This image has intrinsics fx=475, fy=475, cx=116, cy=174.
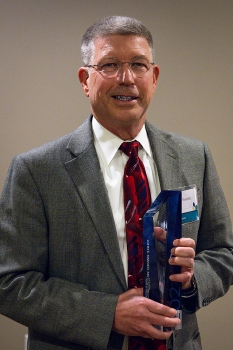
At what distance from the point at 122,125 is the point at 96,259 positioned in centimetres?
Answer: 45

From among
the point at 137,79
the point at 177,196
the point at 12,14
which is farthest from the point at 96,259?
the point at 12,14

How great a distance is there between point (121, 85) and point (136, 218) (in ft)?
1.42

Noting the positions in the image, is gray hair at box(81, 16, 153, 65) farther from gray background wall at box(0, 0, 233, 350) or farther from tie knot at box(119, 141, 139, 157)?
gray background wall at box(0, 0, 233, 350)

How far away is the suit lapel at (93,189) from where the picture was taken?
4.82 ft

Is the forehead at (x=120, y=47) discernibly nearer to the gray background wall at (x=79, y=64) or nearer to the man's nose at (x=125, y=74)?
the man's nose at (x=125, y=74)

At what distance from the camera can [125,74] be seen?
1.53m

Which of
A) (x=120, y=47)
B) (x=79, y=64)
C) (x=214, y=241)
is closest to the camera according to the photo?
(x=120, y=47)

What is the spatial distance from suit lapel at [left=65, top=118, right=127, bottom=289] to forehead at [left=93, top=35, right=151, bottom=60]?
0.91ft

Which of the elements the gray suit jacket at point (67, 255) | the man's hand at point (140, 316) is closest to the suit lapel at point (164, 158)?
the gray suit jacket at point (67, 255)

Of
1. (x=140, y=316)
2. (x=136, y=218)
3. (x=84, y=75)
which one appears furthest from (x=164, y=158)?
(x=140, y=316)

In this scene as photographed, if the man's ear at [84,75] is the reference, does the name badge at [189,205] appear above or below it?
below

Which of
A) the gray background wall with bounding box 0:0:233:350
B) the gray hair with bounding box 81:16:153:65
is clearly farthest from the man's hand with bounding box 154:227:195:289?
the gray background wall with bounding box 0:0:233:350

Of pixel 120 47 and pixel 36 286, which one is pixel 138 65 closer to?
pixel 120 47

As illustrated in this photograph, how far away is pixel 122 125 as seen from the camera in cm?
160
